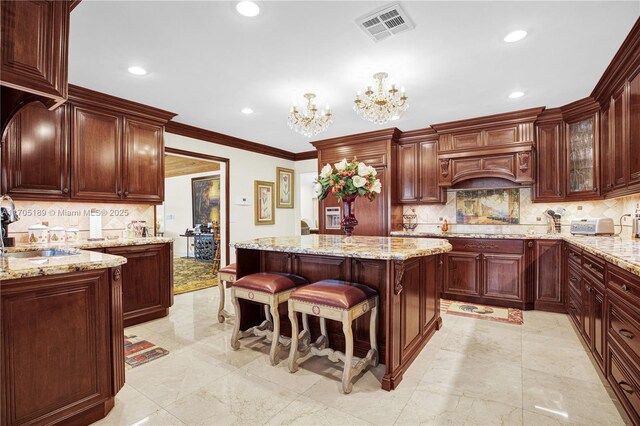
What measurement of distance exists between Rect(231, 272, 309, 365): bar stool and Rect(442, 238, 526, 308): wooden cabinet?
8.47 feet

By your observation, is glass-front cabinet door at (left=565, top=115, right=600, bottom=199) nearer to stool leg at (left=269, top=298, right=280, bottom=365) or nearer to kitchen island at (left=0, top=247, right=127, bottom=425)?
stool leg at (left=269, top=298, right=280, bottom=365)

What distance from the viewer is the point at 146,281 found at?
3549mm

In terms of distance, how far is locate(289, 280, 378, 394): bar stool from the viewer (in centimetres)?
211

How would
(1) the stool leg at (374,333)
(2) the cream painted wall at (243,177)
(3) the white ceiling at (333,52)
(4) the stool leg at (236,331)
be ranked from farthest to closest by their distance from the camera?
(2) the cream painted wall at (243,177) → (4) the stool leg at (236,331) → (1) the stool leg at (374,333) → (3) the white ceiling at (333,52)

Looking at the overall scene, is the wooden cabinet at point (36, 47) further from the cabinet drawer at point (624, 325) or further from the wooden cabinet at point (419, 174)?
the wooden cabinet at point (419, 174)

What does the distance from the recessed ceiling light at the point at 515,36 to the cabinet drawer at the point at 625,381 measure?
2311 millimetres

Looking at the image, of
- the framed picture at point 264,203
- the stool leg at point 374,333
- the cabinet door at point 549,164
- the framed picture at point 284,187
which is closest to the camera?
the stool leg at point 374,333

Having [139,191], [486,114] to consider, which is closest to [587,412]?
[486,114]

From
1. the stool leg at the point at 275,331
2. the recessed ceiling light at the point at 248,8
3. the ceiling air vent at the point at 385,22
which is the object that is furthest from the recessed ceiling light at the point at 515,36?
the stool leg at the point at 275,331

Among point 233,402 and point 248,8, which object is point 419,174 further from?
point 233,402

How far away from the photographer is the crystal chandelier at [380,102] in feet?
9.61

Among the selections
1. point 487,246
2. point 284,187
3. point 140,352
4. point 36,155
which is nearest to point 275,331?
point 140,352

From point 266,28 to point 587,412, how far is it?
3.34 meters

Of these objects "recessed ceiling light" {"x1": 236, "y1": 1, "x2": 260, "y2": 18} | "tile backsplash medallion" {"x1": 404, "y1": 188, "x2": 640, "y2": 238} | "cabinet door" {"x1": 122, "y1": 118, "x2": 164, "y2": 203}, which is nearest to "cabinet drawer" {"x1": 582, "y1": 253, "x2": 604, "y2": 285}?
"tile backsplash medallion" {"x1": 404, "y1": 188, "x2": 640, "y2": 238}
